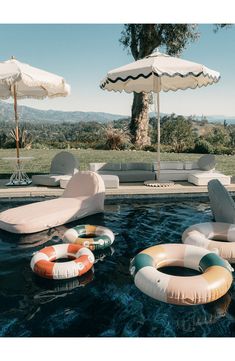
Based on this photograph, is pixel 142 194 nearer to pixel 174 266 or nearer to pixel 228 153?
pixel 174 266

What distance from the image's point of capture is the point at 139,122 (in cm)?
2141

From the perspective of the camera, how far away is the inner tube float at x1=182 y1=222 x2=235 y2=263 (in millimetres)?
5000

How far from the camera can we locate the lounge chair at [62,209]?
6.09 metres

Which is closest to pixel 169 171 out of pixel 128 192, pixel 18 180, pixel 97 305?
pixel 128 192

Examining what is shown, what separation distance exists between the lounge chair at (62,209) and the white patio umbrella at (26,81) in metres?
2.77

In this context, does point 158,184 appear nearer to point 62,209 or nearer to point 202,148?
point 62,209

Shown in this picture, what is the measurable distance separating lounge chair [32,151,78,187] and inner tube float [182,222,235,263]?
190 inches

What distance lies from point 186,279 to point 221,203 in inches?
101

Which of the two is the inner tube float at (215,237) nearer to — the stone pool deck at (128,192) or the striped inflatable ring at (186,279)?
the striped inflatable ring at (186,279)

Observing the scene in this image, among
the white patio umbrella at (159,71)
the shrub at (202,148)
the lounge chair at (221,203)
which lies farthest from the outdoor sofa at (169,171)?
the shrub at (202,148)

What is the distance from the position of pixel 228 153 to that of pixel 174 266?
51.2 feet

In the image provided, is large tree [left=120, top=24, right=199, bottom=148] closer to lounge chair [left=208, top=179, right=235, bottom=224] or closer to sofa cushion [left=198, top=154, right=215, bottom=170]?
sofa cushion [left=198, top=154, right=215, bottom=170]

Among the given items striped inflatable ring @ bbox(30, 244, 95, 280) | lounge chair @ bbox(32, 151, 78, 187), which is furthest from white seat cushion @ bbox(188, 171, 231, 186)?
striped inflatable ring @ bbox(30, 244, 95, 280)
